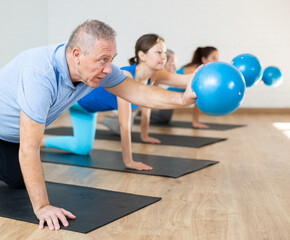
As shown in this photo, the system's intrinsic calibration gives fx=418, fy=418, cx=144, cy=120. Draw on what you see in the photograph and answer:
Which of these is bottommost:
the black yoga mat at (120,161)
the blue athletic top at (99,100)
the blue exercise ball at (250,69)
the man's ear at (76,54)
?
the black yoga mat at (120,161)

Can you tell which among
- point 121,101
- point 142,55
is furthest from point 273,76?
point 121,101

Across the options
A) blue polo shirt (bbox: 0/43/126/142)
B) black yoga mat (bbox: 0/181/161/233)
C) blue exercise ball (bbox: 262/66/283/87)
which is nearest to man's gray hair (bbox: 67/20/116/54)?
blue polo shirt (bbox: 0/43/126/142)

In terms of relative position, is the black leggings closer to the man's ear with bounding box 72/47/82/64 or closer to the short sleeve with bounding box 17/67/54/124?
the short sleeve with bounding box 17/67/54/124

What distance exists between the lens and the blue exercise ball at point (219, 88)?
1800 millimetres

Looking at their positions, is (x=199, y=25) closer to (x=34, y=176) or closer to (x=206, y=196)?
(x=206, y=196)

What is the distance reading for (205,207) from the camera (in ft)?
7.16

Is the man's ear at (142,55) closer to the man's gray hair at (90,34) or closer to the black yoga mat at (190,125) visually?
the man's gray hair at (90,34)

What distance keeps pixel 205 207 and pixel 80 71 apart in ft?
3.14

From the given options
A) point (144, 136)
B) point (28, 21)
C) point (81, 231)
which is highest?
point (28, 21)

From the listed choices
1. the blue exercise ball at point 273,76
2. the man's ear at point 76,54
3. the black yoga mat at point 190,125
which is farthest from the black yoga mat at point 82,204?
the black yoga mat at point 190,125

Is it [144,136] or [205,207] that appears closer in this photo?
[205,207]

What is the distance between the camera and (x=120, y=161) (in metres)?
3.23

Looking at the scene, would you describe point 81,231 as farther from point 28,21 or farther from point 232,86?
point 28,21

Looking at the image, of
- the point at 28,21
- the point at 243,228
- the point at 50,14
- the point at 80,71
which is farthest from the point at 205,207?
A: the point at 50,14
